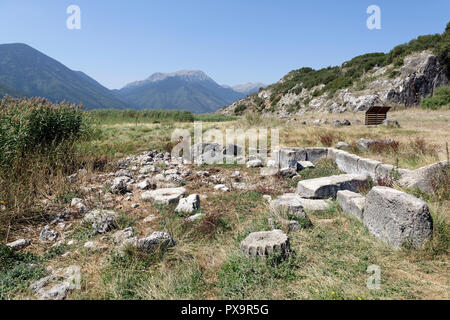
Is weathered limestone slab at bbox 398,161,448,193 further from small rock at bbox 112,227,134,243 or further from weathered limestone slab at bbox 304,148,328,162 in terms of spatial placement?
small rock at bbox 112,227,134,243

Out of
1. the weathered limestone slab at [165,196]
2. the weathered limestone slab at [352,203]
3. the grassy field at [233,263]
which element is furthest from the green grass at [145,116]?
the weathered limestone slab at [352,203]

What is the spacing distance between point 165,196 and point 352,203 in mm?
3259

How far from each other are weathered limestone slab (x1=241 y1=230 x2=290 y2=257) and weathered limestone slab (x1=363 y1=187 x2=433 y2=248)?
127 centimetres

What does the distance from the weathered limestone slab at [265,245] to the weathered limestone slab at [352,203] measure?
147cm

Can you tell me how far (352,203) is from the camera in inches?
154

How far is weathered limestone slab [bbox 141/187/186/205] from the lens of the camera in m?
4.71

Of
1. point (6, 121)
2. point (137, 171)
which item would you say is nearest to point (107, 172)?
point (137, 171)

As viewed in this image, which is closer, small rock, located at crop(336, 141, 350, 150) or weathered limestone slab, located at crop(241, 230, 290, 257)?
weathered limestone slab, located at crop(241, 230, 290, 257)

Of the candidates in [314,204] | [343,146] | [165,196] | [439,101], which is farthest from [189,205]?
[439,101]

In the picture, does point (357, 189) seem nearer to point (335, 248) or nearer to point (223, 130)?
point (335, 248)

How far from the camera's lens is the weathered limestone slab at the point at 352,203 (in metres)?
3.71

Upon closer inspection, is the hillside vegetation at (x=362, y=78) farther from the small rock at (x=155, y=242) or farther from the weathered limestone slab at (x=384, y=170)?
the small rock at (x=155, y=242)
